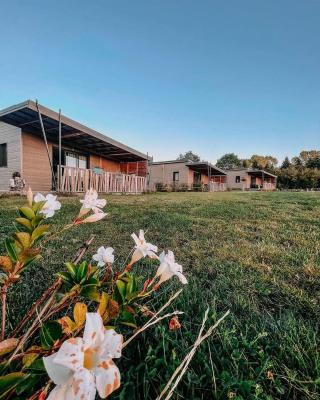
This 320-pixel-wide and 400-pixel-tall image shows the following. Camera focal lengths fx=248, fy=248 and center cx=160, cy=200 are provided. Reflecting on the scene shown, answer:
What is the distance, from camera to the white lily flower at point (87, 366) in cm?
40

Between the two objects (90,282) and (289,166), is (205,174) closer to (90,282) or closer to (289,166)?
(90,282)

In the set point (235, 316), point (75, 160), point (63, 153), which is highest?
point (63, 153)

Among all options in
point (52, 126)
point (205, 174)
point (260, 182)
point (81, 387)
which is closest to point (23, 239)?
point (81, 387)

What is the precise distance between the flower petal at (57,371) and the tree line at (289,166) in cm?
4117

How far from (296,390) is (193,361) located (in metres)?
0.38

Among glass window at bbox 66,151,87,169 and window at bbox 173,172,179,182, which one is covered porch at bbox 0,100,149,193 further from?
window at bbox 173,172,179,182

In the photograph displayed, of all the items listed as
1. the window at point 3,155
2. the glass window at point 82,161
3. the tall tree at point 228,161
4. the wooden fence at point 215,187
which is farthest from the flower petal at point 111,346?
the tall tree at point 228,161

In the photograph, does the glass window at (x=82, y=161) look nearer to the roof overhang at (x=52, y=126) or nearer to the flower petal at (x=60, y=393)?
the roof overhang at (x=52, y=126)

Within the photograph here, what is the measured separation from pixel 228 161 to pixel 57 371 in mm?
97972

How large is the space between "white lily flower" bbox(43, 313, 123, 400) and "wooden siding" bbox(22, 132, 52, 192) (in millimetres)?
13276

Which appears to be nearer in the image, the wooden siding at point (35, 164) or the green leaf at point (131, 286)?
the green leaf at point (131, 286)

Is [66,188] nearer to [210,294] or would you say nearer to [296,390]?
[210,294]

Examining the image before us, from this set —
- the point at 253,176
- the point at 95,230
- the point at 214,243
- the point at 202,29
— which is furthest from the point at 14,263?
the point at 253,176

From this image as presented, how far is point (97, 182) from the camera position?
501 inches
